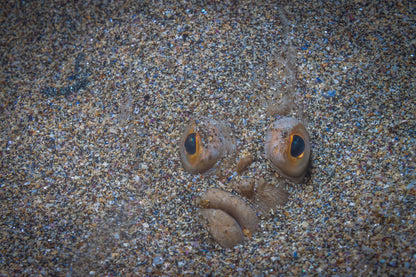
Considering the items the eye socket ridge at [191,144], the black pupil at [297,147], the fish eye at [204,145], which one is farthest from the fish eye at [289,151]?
the eye socket ridge at [191,144]

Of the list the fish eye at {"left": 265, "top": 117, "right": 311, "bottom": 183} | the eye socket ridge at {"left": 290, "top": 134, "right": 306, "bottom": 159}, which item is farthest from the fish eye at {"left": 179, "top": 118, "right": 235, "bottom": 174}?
the eye socket ridge at {"left": 290, "top": 134, "right": 306, "bottom": 159}

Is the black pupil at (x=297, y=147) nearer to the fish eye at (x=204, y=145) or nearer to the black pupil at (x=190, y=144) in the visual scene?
the fish eye at (x=204, y=145)

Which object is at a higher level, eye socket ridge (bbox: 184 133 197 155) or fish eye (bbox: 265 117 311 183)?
eye socket ridge (bbox: 184 133 197 155)

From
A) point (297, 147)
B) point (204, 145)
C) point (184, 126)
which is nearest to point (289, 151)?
point (297, 147)

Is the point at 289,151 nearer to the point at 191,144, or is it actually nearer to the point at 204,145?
the point at 204,145

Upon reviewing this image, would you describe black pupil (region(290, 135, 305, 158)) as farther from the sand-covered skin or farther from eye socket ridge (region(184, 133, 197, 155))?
eye socket ridge (region(184, 133, 197, 155))

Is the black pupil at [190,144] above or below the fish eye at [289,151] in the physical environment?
above

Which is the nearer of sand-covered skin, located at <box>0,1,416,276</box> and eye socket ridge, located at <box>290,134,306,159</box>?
sand-covered skin, located at <box>0,1,416,276</box>
